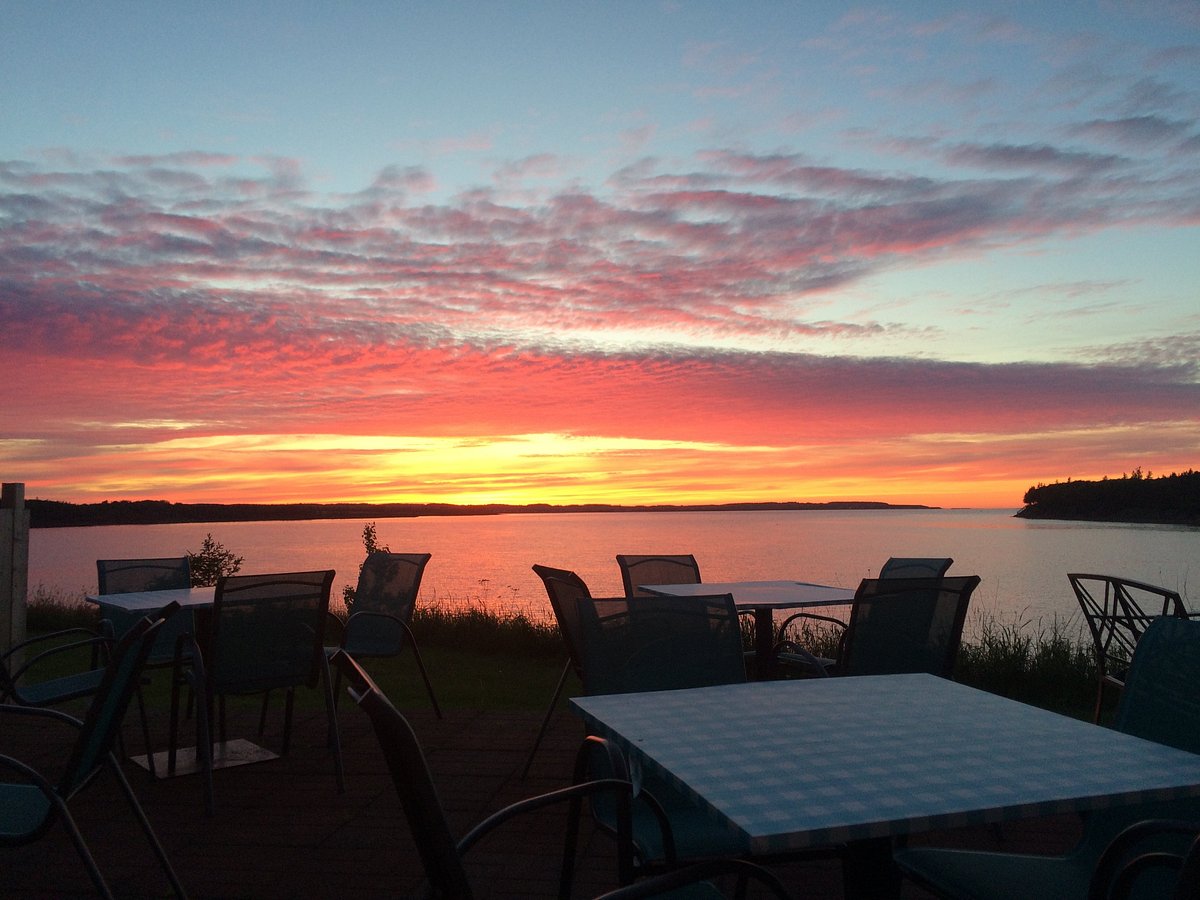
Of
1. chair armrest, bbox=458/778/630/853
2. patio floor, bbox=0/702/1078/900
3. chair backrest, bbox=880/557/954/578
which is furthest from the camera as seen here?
chair backrest, bbox=880/557/954/578

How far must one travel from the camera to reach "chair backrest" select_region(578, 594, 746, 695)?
2.66 metres

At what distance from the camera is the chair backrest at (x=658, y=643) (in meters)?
2.66

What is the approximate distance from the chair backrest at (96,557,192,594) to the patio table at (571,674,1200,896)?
4146 millimetres

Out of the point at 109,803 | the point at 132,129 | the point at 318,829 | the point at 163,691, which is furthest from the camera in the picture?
the point at 132,129

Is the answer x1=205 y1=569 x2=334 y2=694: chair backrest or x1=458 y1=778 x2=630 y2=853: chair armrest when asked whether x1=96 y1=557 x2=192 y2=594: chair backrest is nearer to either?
x1=205 y1=569 x2=334 y2=694: chair backrest

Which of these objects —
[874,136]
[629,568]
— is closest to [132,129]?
[629,568]

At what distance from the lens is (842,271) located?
13078 mm

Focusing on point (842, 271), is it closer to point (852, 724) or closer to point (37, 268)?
point (37, 268)

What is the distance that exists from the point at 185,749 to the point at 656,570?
2905 mm

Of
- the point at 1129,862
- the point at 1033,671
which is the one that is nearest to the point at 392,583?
the point at 1129,862

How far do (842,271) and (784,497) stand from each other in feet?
90.2

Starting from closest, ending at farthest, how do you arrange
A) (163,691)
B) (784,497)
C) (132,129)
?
(163,691) → (132,129) → (784,497)

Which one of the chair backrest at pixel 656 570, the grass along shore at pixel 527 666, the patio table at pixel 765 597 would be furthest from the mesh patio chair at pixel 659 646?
the grass along shore at pixel 527 666

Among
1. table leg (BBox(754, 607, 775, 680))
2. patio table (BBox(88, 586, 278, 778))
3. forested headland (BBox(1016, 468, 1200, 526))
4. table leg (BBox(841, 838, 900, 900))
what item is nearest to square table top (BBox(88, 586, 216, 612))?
patio table (BBox(88, 586, 278, 778))
